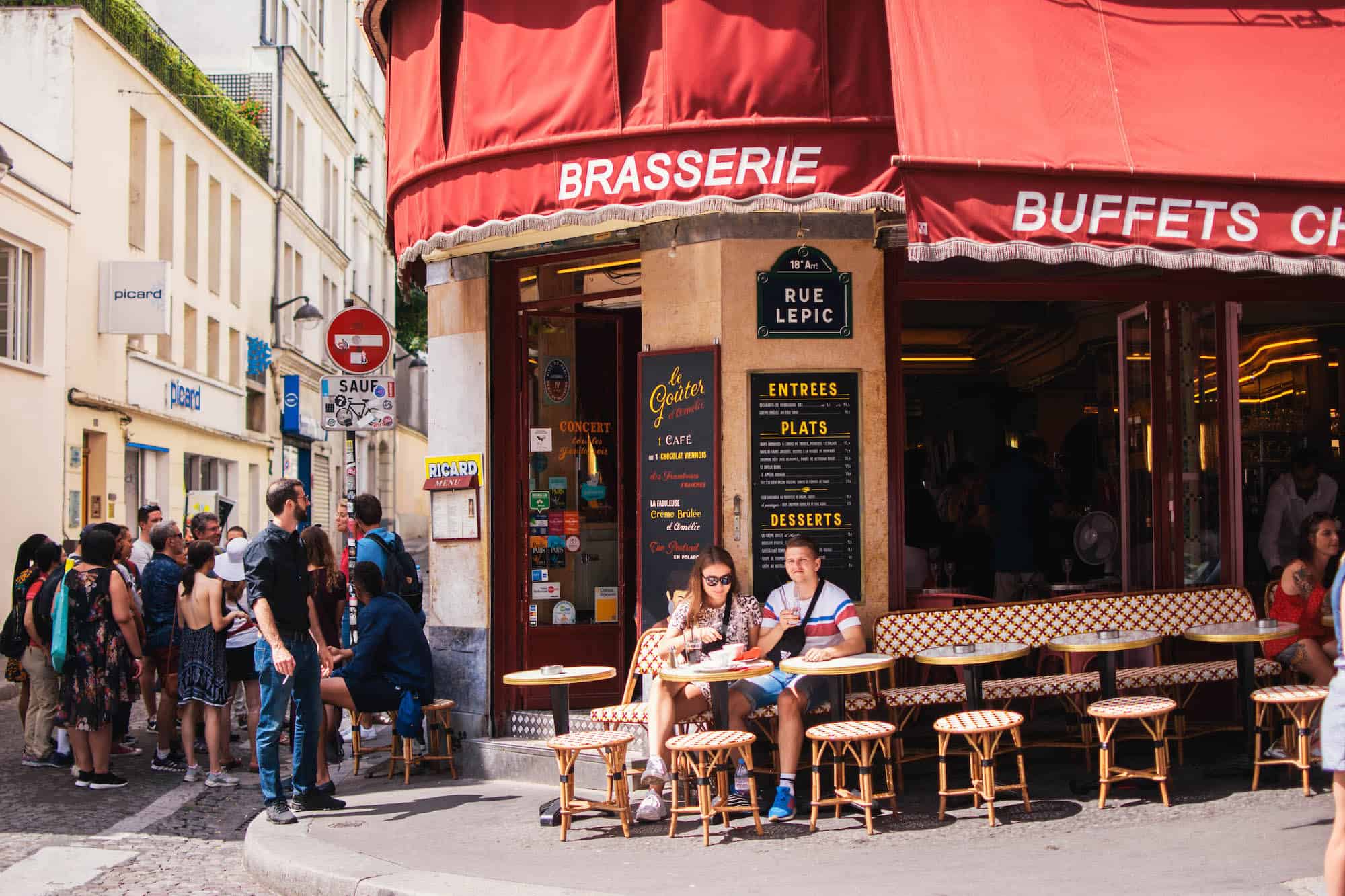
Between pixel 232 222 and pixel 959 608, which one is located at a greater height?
pixel 232 222

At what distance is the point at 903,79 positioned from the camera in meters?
7.55

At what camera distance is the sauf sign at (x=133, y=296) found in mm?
20969

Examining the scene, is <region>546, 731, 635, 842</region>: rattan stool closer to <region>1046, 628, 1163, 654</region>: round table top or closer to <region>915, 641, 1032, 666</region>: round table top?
<region>915, 641, 1032, 666</region>: round table top

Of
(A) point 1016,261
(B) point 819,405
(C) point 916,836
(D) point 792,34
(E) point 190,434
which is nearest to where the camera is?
(C) point 916,836

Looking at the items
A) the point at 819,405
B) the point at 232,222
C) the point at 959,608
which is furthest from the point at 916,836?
the point at 232,222

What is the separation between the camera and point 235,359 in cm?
2956

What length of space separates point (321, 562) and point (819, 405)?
11.8ft

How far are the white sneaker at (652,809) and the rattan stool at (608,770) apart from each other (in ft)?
0.32

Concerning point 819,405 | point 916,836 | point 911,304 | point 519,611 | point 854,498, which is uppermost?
point 911,304

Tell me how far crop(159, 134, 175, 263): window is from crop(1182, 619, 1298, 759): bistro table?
20.8 metres

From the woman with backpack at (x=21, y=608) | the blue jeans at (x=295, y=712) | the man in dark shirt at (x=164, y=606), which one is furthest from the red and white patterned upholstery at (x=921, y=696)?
the woman with backpack at (x=21, y=608)

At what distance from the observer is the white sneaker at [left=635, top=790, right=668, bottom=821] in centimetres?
794

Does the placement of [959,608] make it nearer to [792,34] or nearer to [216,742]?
[792,34]

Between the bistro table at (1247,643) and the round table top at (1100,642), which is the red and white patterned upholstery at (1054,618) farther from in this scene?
the bistro table at (1247,643)
